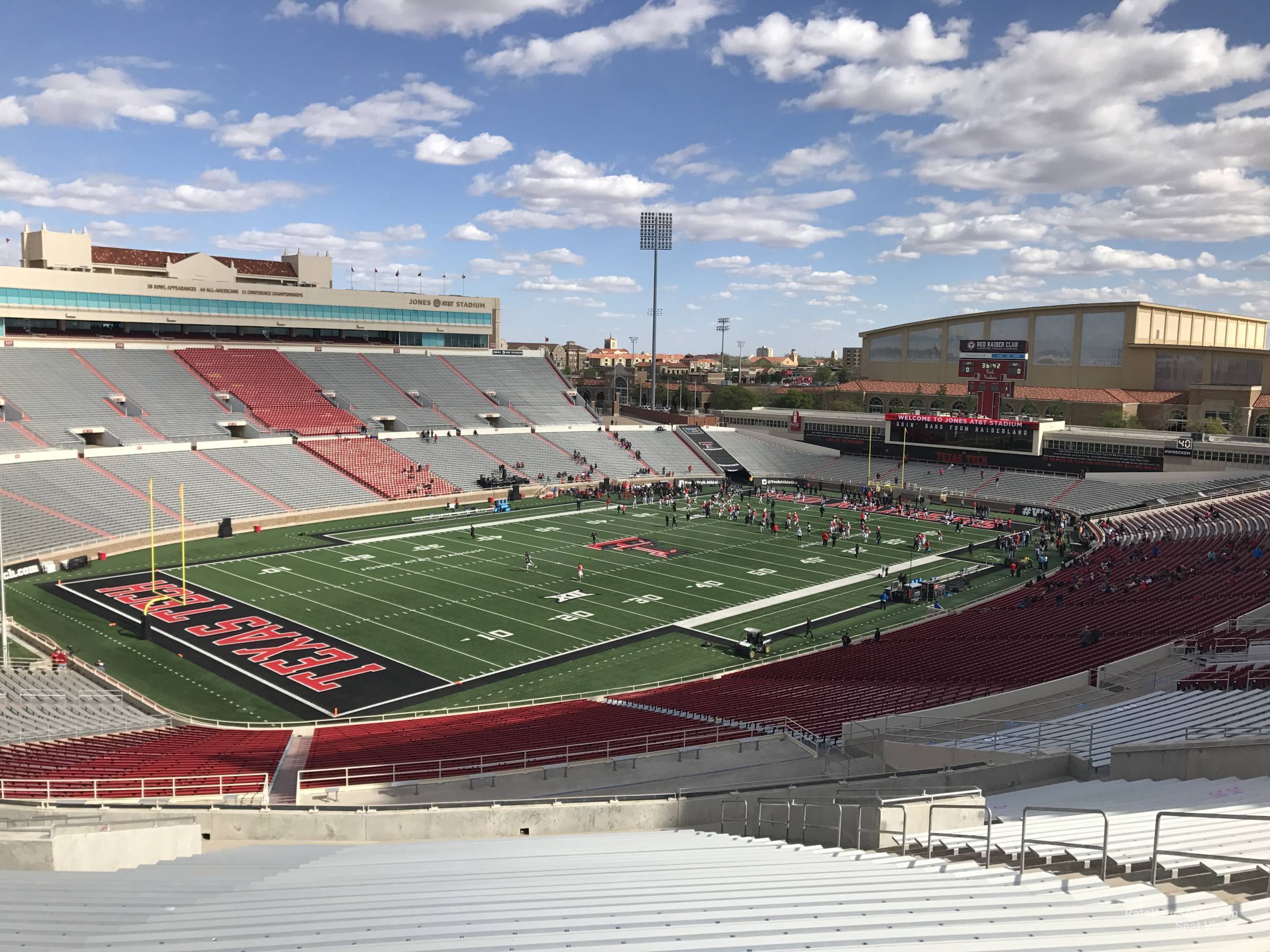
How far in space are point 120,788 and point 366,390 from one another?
49.8m

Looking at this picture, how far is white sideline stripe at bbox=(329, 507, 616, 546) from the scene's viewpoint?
3962 centimetres

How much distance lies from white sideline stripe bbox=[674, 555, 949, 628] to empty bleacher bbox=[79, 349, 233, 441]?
3172 centimetres

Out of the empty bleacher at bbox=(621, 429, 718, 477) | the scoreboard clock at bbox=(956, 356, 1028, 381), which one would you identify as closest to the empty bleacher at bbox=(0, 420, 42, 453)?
the empty bleacher at bbox=(621, 429, 718, 477)

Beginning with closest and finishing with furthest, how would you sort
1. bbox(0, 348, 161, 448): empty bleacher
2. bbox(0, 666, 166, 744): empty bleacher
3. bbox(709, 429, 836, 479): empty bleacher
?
bbox(0, 666, 166, 744): empty bleacher < bbox(0, 348, 161, 448): empty bleacher < bbox(709, 429, 836, 479): empty bleacher

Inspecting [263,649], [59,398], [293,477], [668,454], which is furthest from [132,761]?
[668,454]

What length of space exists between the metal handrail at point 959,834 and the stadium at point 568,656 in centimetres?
12

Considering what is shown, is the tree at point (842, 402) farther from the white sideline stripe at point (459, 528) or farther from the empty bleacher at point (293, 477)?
the empty bleacher at point (293, 477)

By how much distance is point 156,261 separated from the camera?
65.9 meters

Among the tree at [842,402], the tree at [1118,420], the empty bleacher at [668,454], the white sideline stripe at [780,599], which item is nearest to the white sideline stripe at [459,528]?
the empty bleacher at [668,454]

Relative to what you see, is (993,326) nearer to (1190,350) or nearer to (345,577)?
(1190,350)

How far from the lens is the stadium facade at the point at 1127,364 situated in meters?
68.1

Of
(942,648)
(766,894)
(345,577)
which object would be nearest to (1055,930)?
(766,894)

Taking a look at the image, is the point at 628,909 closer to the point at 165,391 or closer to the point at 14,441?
the point at 14,441

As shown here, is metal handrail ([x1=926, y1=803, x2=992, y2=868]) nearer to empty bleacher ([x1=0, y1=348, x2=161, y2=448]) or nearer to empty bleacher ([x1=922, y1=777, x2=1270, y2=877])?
empty bleacher ([x1=922, y1=777, x2=1270, y2=877])
